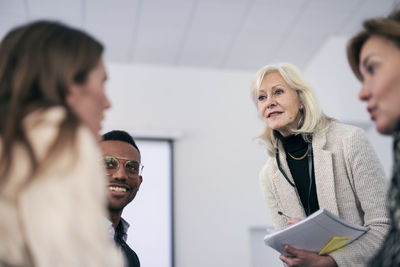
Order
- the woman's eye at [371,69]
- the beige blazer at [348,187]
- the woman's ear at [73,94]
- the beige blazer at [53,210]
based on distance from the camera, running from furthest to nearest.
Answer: the beige blazer at [348,187]
the woman's eye at [371,69]
the woman's ear at [73,94]
the beige blazer at [53,210]

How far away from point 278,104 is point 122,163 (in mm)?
800

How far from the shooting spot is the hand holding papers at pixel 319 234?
1.46m

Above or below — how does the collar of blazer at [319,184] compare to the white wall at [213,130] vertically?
below

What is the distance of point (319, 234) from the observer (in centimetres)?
153

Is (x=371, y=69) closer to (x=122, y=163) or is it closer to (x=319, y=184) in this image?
(x=319, y=184)

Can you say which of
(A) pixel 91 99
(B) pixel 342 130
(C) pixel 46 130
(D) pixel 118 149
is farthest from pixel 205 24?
(C) pixel 46 130

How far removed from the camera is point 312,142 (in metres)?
1.94

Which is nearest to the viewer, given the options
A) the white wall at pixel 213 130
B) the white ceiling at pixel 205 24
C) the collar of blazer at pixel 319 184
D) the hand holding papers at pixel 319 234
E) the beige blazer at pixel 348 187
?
the hand holding papers at pixel 319 234

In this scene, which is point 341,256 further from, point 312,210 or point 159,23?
point 159,23

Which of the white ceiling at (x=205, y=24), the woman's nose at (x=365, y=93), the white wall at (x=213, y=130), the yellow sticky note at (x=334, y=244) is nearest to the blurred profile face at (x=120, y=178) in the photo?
the yellow sticky note at (x=334, y=244)

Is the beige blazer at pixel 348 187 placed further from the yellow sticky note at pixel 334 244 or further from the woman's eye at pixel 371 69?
the woman's eye at pixel 371 69

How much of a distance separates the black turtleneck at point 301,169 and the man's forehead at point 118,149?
0.71m

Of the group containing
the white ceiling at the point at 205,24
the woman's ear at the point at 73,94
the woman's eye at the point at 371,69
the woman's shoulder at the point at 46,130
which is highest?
the white ceiling at the point at 205,24

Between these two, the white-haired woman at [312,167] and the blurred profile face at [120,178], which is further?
the blurred profile face at [120,178]
